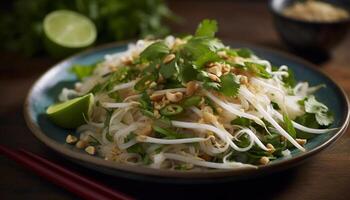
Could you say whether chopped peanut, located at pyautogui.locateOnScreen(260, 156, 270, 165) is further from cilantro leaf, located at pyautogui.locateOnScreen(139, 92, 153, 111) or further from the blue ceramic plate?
cilantro leaf, located at pyautogui.locateOnScreen(139, 92, 153, 111)

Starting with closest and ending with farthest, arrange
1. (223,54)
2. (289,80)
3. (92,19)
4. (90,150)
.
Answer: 1. (90,150)
2. (223,54)
3. (289,80)
4. (92,19)

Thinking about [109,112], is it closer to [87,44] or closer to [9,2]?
[87,44]

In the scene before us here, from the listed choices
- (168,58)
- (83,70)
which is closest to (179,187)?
(168,58)

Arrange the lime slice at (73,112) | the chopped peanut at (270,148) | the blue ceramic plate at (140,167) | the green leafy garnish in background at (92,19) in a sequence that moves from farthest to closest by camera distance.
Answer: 1. the green leafy garnish in background at (92,19)
2. the lime slice at (73,112)
3. the chopped peanut at (270,148)
4. the blue ceramic plate at (140,167)

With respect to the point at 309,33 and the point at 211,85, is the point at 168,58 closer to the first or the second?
the point at 211,85

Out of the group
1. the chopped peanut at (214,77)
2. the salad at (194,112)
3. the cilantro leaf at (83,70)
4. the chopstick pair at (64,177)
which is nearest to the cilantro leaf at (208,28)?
the salad at (194,112)

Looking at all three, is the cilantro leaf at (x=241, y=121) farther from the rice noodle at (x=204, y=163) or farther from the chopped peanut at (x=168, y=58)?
the chopped peanut at (x=168, y=58)

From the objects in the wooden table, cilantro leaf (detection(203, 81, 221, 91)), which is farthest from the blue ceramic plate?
cilantro leaf (detection(203, 81, 221, 91))
